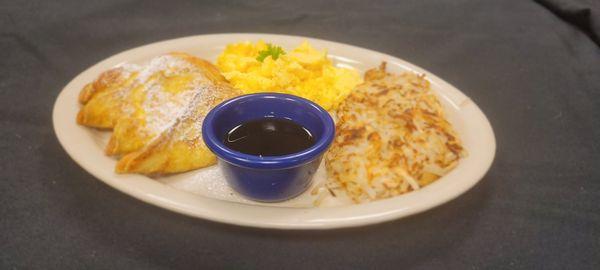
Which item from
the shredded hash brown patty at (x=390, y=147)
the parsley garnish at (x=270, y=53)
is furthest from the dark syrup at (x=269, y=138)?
the parsley garnish at (x=270, y=53)

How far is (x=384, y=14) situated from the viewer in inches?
129

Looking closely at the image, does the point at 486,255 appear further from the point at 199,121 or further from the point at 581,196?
the point at 199,121

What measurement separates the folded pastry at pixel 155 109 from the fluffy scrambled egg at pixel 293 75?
0.39 ft

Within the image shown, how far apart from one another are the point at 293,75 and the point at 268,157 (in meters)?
0.75

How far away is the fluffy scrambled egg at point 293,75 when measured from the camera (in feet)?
6.86

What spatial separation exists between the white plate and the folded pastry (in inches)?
2.3

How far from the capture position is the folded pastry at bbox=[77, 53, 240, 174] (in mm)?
1708

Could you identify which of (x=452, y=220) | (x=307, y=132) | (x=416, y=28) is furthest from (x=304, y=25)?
(x=452, y=220)

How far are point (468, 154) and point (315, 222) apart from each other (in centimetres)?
68

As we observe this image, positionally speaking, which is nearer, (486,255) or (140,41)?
(486,255)

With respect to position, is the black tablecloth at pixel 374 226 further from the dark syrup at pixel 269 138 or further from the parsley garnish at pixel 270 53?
the parsley garnish at pixel 270 53

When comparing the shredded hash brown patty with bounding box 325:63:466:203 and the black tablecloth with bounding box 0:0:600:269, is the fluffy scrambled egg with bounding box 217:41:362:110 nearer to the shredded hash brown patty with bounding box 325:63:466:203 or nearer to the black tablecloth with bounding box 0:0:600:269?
the shredded hash brown patty with bounding box 325:63:466:203

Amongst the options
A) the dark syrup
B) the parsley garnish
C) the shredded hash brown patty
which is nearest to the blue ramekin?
the dark syrup

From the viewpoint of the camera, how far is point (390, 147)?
1.68m
